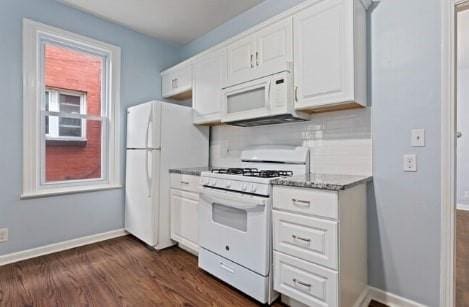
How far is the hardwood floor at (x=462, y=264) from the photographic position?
1840 millimetres

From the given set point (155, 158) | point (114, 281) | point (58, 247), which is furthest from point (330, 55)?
point (58, 247)

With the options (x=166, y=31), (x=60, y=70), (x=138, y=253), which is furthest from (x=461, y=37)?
(x=60, y=70)

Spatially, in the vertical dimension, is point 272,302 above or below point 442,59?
below

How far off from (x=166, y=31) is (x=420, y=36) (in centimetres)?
285

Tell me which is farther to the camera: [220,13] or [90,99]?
[90,99]

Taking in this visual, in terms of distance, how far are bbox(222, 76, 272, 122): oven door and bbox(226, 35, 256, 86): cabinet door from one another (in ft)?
0.28

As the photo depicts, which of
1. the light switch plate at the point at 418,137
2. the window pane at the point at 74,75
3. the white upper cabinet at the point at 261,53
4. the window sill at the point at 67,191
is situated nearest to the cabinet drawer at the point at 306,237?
the light switch plate at the point at 418,137

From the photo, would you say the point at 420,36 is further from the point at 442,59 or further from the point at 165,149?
the point at 165,149

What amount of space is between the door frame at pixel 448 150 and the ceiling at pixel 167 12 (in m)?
1.77

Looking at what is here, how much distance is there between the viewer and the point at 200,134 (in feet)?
10.4

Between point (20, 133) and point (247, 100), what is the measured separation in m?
2.26

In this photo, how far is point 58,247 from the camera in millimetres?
2738

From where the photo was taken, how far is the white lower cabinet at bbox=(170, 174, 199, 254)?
2.55m

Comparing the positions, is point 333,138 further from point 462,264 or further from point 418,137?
point 462,264
